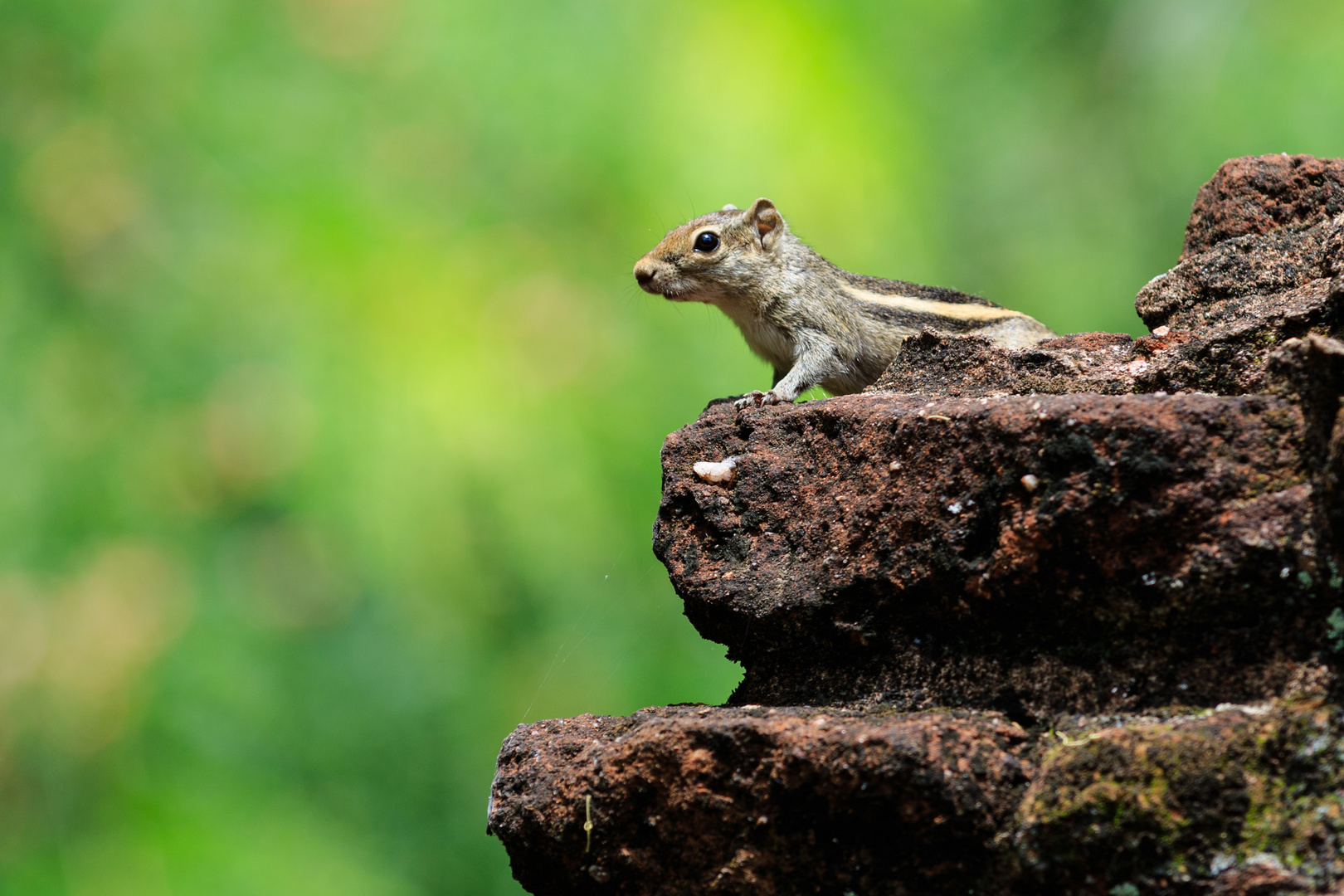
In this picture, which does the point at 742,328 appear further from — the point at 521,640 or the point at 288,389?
the point at 288,389

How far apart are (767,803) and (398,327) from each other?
4.94 metres

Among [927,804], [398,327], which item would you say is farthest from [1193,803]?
[398,327]

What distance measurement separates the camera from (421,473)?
669 centimetres

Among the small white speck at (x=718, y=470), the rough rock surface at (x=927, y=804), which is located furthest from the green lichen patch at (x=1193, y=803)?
the small white speck at (x=718, y=470)

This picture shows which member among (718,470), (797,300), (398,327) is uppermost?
(398,327)

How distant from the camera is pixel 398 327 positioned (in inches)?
270

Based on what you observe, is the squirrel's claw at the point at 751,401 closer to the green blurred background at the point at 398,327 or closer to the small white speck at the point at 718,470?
the small white speck at the point at 718,470

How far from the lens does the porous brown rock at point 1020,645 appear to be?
211 centimetres

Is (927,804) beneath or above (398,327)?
beneath

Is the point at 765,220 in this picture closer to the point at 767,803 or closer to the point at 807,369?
the point at 807,369

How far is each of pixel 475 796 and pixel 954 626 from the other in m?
4.51

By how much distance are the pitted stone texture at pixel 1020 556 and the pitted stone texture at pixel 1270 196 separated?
136cm

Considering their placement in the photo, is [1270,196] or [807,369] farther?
[807,369]

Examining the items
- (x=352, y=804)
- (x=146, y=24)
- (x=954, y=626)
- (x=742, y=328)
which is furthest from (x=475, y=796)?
(x=146, y=24)
